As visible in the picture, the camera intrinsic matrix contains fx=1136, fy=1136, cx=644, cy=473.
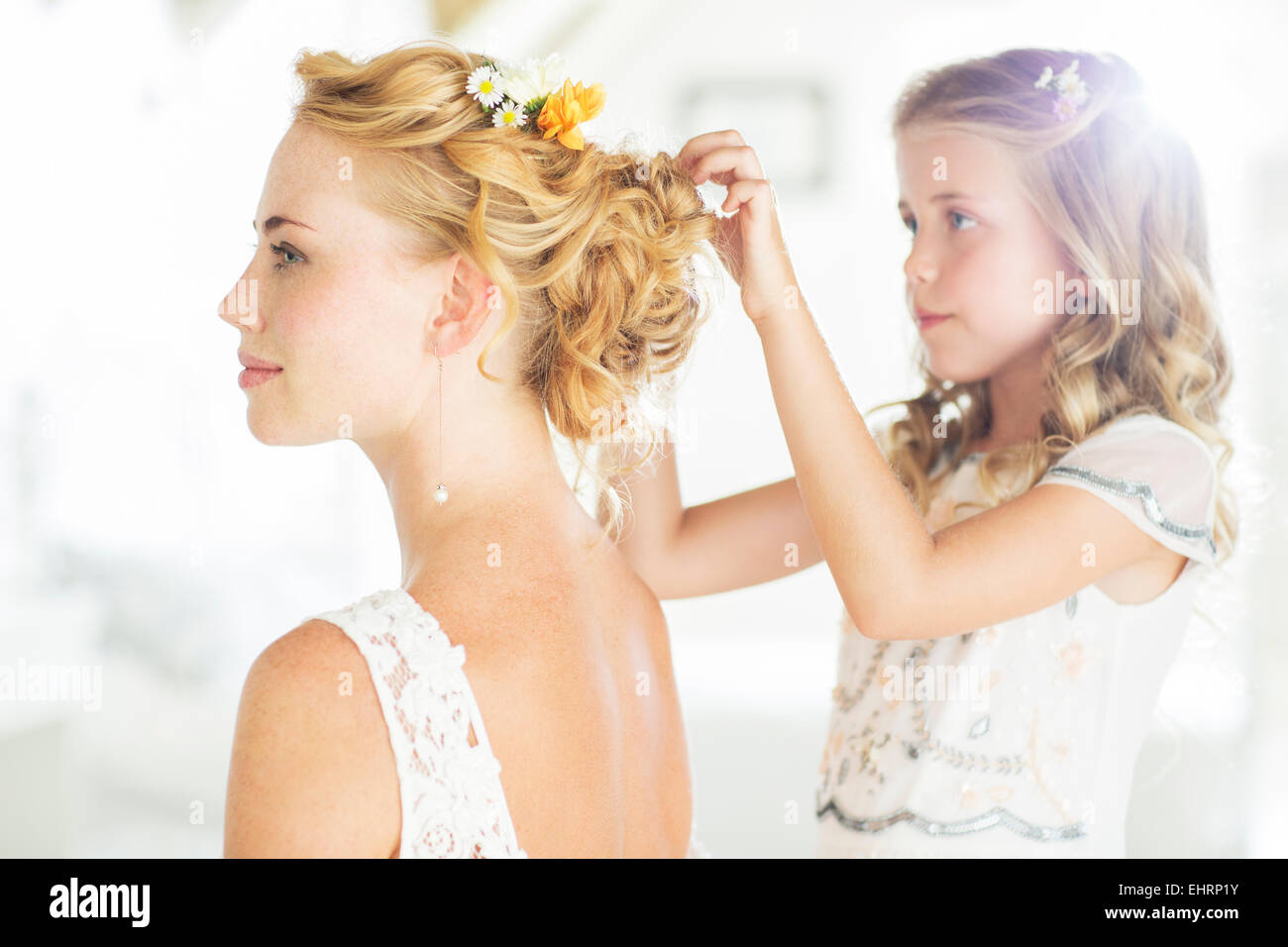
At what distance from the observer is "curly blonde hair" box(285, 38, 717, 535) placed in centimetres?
91

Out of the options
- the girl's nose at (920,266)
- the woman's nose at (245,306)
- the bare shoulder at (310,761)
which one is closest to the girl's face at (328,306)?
the woman's nose at (245,306)

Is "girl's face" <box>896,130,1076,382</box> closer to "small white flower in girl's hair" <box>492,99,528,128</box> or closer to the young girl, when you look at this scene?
the young girl

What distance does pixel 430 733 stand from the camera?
766 mm

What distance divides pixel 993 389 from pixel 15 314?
165 cm

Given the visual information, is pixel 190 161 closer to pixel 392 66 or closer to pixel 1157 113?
pixel 392 66

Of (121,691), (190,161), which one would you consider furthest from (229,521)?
(190,161)

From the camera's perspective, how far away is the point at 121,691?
7.78 ft

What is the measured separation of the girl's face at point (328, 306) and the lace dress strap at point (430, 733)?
196 mm

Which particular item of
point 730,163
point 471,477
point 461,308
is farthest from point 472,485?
point 730,163

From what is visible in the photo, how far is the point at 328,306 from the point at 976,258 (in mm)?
693

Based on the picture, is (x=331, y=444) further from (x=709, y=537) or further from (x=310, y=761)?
(x=310, y=761)

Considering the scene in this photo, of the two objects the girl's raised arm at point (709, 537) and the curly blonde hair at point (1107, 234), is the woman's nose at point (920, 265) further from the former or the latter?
the girl's raised arm at point (709, 537)

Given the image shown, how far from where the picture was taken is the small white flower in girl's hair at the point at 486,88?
3.06 feet
